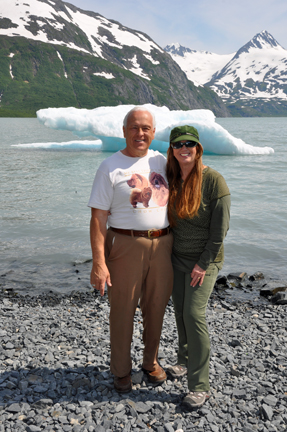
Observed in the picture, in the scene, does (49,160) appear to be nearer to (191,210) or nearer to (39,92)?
(191,210)

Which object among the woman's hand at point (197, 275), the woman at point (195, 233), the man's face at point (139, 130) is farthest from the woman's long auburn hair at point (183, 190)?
the woman's hand at point (197, 275)

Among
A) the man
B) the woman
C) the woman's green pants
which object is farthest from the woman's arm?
the man

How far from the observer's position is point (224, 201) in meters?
3.36

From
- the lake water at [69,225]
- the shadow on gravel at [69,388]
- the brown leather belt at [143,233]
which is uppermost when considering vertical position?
the brown leather belt at [143,233]

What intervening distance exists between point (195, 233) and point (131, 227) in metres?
0.61

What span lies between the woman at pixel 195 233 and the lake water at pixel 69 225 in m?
4.88

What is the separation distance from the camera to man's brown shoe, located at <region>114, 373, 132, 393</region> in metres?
3.86

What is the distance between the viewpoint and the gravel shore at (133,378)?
3488 mm

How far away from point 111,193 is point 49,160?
1241 inches

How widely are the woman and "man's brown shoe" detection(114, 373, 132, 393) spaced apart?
0.61m

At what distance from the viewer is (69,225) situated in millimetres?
13508

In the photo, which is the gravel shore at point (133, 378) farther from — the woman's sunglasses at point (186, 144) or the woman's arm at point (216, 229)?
the woman's sunglasses at point (186, 144)

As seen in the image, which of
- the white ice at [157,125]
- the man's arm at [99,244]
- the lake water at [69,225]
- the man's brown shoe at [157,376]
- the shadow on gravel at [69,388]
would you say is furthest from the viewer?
the white ice at [157,125]

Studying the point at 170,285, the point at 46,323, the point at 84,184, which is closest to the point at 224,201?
the point at 170,285
